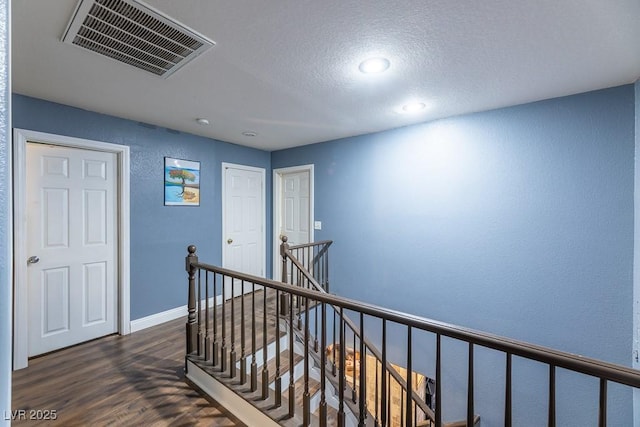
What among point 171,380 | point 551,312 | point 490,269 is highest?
point 490,269


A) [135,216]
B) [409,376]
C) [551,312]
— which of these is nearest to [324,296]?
[409,376]

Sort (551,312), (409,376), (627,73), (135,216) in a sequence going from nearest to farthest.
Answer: (409,376) < (627,73) < (551,312) < (135,216)

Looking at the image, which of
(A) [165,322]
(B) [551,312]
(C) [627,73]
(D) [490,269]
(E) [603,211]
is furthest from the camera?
(A) [165,322]

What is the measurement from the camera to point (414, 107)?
2643 mm

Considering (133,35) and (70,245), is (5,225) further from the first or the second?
(70,245)

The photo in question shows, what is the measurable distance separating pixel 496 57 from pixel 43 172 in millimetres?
3673

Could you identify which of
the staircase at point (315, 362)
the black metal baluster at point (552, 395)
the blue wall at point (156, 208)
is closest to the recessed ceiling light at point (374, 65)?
the staircase at point (315, 362)

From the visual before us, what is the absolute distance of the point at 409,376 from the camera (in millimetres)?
1236

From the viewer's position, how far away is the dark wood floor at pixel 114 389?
6.10 feet

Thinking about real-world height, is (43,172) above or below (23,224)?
above

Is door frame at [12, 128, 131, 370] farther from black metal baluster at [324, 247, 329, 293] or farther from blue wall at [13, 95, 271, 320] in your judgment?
black metal baluster at [324, 247, 329, 293]

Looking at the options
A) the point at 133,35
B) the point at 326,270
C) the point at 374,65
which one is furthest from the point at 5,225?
the point at 326,270

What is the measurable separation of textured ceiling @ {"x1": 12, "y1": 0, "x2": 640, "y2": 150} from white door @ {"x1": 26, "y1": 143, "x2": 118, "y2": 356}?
0.60 metres

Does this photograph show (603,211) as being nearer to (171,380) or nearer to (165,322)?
(171,380)
